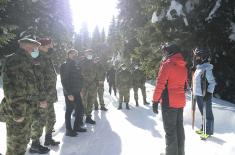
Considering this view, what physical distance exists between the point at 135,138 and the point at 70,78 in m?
2.35

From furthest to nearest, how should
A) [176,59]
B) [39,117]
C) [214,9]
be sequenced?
1. [214,9]
2. [39,117]
3. [176,59]

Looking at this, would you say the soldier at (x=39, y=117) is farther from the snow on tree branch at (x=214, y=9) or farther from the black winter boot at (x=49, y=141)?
the snow on tree branch at (x=214, y=9)

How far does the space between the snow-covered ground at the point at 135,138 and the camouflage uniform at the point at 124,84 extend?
2.63 m

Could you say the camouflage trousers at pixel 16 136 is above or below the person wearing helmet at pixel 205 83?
below

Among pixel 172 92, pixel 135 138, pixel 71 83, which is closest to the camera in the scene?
pixel 172 92

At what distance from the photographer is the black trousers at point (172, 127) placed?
6.65 m

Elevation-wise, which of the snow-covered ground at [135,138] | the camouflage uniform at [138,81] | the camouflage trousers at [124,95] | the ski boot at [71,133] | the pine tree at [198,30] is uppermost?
the pine tree at [198,30]

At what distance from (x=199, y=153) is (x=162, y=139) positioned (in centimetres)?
156

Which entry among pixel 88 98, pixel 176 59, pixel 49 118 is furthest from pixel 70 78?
pixel 176 59

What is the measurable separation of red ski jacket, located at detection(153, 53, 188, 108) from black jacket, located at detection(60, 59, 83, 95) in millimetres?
3329

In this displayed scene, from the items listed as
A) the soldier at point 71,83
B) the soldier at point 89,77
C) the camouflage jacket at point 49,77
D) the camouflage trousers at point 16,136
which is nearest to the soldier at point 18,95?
the camouflage trousers at point 16,136

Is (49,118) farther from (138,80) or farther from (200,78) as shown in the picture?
(138,80)

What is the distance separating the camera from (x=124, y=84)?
52.6 ft

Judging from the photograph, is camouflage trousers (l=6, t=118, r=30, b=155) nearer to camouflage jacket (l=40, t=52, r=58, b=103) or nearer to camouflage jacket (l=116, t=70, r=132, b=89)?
camouflage jacket (l=40, t=52, r=58, b=103)
